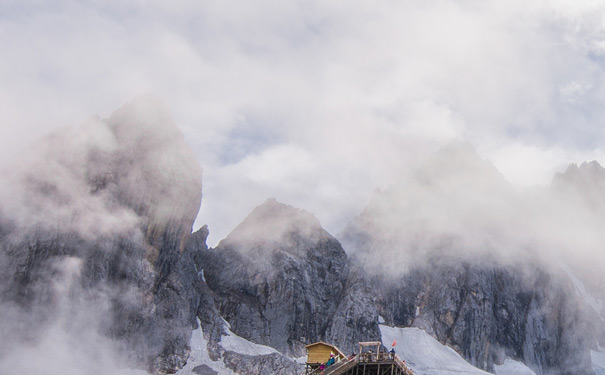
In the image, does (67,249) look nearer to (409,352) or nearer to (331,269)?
(331,269)

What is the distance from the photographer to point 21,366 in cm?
6619

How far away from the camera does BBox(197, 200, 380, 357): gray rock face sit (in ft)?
336

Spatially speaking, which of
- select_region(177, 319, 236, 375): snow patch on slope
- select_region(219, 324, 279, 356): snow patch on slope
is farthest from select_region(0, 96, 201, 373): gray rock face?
select_region(219, 324, 279, 356): snow patch on slope

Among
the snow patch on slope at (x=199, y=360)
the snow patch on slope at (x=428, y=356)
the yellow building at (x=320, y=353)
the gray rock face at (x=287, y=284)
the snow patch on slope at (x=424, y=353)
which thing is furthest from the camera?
the snow patch on slope at (x=428, y=356)

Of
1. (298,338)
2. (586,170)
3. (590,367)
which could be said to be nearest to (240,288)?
(298,338)

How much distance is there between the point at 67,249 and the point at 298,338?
153 ft

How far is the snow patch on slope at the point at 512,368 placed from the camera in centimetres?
11544

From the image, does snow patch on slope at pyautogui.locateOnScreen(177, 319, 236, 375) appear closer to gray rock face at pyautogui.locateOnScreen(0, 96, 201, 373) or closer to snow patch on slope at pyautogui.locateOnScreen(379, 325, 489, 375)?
gray rock face at pyautogui.locateOnScreen(0, 96, 201, 373)

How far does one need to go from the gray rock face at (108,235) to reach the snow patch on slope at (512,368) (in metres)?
70.0

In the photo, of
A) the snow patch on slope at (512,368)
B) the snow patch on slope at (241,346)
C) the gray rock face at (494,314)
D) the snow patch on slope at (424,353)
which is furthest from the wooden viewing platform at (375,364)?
the snow patch on slope at (512,368)

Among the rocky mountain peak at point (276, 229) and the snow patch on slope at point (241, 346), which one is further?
the rocky mountain peak at point (276, 229)

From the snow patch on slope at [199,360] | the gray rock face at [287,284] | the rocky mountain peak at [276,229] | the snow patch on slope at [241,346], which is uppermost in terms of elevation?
the rocky mountain peak at [276,229]

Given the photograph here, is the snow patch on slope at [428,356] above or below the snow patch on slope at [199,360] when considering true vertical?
above

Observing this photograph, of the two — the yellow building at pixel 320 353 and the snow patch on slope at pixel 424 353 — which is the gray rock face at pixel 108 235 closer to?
the yellow building at pixel 320 353
